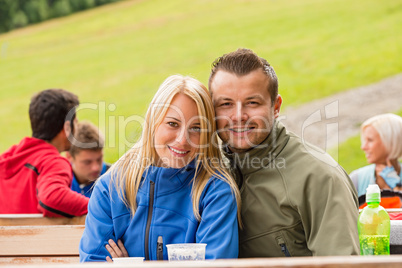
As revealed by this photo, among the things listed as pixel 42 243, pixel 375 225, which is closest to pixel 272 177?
pixel 375 225

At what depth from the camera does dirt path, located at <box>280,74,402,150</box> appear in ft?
46.2

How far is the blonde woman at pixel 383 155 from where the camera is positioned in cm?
504

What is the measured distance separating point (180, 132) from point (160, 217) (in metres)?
0.44

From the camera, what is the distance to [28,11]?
133 feet

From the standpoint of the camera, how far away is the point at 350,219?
2574 mm

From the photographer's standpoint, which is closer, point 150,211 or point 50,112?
point 150,211

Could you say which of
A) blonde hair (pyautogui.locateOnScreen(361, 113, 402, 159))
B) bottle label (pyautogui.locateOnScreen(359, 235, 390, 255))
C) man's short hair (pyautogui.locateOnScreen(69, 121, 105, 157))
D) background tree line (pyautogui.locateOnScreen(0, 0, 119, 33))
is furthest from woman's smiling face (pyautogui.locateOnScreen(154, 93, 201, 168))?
background tree line (pyautogui.locateOnScreen(0, 0, 119, 33))

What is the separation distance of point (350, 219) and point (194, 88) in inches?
38.9

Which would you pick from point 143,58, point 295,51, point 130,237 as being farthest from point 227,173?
point 143,58

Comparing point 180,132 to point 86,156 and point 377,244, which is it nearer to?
point 377,244

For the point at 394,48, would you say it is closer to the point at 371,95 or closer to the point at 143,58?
the point at 371,95

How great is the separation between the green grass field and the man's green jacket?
11.4 metres

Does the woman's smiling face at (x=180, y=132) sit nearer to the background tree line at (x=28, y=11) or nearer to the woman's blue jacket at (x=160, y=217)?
the woman's blue jacket at (x=160, y=217)

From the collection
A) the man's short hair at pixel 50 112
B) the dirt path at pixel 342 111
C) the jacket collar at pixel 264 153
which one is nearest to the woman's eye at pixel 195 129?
the jacket collar at pixel 264 153
